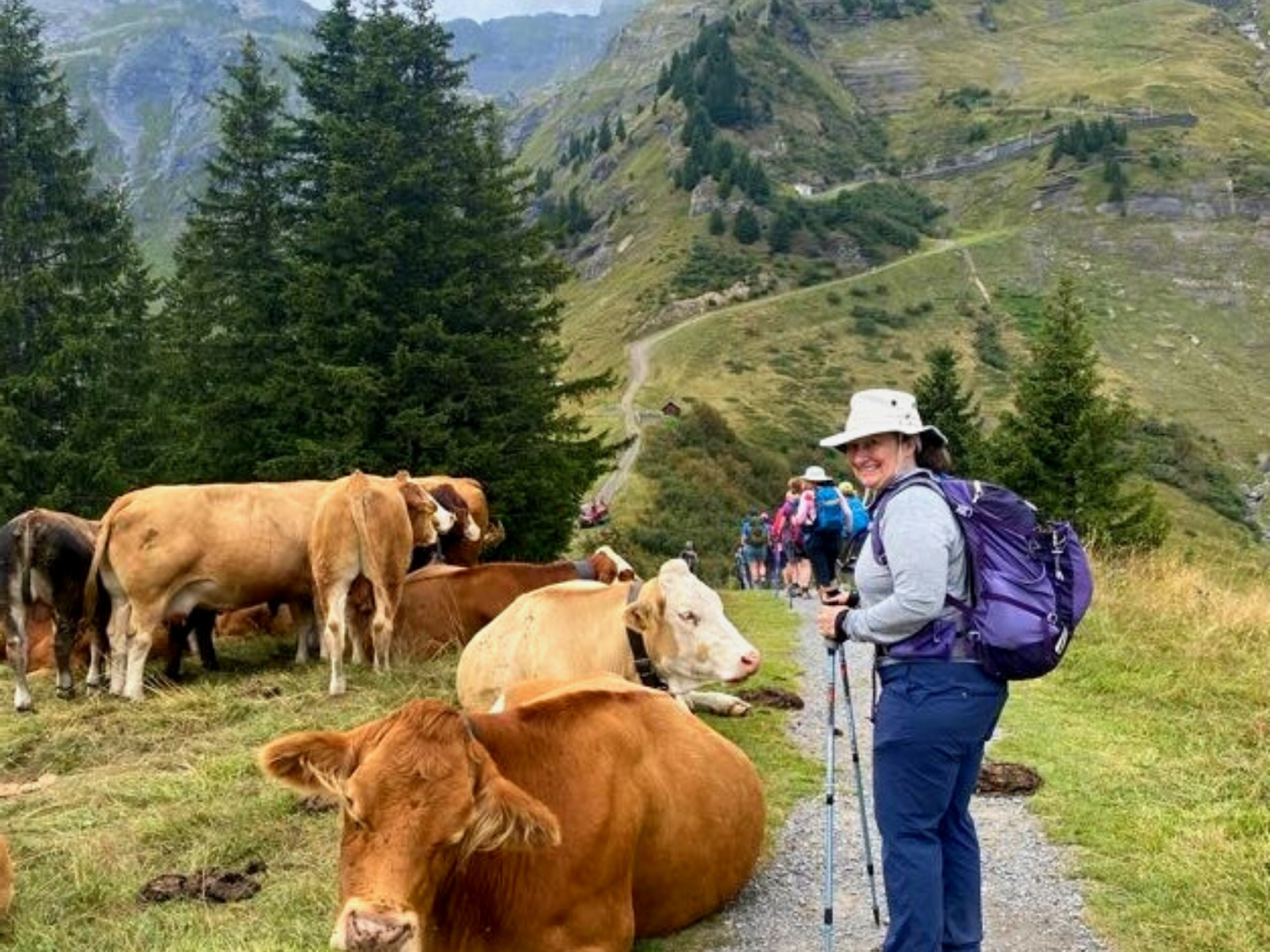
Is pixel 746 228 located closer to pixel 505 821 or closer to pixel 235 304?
pixel 235 304

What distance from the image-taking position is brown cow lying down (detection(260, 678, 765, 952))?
378 centimetres

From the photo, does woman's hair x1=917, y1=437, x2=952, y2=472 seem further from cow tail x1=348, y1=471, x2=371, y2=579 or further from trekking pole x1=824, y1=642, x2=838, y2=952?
cow tail x1=348, y1=471, x2=371, y2=579

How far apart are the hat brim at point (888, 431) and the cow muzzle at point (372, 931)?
7.81 feet

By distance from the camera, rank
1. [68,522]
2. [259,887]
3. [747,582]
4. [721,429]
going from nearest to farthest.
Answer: [259,887]
[68,522]
[747,582]
[721,429]

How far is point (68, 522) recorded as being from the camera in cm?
1144

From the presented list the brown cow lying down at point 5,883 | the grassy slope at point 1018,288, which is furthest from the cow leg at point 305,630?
the grassy slope at point 1018,288

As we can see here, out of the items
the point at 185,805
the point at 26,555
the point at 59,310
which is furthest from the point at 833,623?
the point at 59,310

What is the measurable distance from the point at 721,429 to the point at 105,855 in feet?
202

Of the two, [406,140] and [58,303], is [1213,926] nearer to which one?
[406,140]

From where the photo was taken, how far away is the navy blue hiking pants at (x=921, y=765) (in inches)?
172

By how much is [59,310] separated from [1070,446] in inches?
1061

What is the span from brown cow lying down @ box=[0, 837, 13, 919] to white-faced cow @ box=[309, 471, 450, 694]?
5142mm

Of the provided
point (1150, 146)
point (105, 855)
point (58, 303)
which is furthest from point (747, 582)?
point (1150, 146)

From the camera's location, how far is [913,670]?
4.42 m
